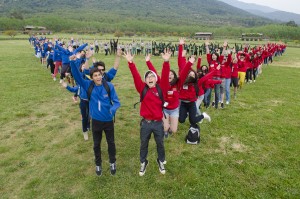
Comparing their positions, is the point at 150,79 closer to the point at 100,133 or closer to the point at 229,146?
the point at 100,133

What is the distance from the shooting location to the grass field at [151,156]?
15.7ft

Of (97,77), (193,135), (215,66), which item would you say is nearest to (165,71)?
(97,77)

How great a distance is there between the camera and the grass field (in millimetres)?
4797

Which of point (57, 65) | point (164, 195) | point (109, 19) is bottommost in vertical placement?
point (164, 195)

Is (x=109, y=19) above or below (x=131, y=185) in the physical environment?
above

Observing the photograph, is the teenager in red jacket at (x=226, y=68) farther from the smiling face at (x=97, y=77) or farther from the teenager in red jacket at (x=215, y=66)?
the smiling face at (x=97, y=77)

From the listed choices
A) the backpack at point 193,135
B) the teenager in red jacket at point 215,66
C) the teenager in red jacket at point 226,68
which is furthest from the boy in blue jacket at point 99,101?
the teenager in red jacket at point 226,68

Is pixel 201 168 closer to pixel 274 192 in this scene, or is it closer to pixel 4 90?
pixel 274 192

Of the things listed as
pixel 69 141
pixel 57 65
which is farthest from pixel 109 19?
pixel 69 141

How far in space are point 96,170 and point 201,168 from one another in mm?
2382

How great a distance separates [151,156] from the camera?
19.8ft

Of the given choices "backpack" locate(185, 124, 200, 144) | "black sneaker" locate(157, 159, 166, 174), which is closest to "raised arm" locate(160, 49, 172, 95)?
"black sneaker" locate(157, 159, 166, 174)

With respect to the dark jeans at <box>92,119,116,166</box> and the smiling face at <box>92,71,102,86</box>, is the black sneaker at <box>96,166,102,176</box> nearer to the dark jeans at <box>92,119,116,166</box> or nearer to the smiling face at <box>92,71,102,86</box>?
the dark jeans at <box>92,119,116,166</box>

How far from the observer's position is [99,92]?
15.7 ft
